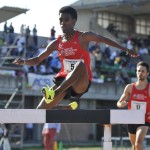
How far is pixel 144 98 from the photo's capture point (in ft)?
30.1

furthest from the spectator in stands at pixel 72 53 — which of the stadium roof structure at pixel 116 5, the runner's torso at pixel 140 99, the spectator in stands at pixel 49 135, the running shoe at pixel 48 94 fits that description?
the stadium roof structure at pixel 116 5

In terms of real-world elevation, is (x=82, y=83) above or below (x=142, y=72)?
below

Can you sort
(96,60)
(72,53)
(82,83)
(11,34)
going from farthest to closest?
(96,60) < (11,34) < (72,53) < (82,83)

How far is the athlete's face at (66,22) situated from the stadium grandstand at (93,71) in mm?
10872

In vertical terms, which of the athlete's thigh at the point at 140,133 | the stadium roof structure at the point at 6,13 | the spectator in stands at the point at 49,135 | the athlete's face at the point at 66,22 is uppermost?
the stadium roof structure at the point at 6,13

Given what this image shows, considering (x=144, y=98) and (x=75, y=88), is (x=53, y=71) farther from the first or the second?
(x=75, y=88)

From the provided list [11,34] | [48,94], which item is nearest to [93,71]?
[11,34]

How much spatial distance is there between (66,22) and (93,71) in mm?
20222

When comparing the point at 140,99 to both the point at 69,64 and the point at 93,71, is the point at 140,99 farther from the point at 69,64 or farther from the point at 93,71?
the point at 93,71

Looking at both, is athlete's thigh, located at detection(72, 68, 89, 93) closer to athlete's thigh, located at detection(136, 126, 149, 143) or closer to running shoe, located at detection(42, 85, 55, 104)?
running shoe, located at detection(42, 85, 55, 104)

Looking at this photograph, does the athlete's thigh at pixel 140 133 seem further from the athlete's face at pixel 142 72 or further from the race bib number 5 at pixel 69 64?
the race bib number 5 at pixel 69 64

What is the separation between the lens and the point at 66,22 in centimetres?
731

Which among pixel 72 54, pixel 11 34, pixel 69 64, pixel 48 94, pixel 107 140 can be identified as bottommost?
pixel 107 140

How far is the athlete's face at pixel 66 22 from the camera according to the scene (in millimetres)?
7289
